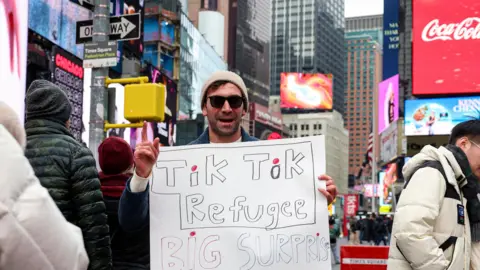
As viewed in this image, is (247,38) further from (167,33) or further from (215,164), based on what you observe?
(215,164)

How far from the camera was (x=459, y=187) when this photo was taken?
160 inches

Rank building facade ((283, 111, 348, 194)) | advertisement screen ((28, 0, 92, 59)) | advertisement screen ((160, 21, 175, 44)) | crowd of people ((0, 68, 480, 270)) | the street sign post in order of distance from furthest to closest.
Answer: building facade ((283, 111, 348, 194)), advertisement screen ((160, 21, 175, 44)), advertisement screen ((28, 0, 92, 59)), the street sign post, crowd of people ((0, 68, 480, 270))

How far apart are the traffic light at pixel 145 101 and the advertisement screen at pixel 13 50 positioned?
4607 millimetres

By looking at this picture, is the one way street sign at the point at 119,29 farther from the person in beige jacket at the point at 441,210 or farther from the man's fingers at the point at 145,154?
the man's fingers at the point at 145,154

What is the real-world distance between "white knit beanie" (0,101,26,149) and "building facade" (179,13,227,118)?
6788 cm

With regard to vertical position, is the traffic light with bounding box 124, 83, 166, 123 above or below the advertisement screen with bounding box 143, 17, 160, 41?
below

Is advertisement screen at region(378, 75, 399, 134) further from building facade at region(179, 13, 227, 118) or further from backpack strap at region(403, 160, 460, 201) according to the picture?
backpack strap at region(403, 160, 460, 201)

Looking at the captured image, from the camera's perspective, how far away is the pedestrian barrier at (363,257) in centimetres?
755

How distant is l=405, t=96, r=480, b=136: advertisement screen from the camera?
96.0ft

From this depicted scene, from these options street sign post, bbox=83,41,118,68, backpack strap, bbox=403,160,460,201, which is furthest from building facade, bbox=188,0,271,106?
backpack strap, bbox=403,160,460,201

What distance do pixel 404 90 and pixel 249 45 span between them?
234ft

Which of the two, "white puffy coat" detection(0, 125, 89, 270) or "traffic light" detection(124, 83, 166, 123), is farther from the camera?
"traffic light" detection(124, 83, 166, 123)

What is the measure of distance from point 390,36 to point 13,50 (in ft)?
178

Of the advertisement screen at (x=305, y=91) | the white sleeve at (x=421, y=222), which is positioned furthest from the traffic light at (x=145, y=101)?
the advertisement screen at (x=305, y=91)
